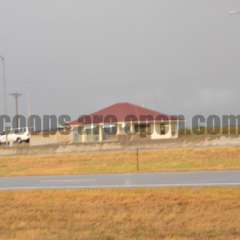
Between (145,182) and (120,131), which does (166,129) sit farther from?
(145,182)

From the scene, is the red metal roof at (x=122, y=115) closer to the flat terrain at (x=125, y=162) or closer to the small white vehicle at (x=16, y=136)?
the small white vehicle at (x=16, y=136)

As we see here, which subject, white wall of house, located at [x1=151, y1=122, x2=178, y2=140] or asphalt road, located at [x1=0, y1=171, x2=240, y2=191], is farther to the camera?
white wall of house, located at [x1=151, y1=122, x2=178, y2=140]

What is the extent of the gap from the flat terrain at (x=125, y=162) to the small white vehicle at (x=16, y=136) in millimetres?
36374

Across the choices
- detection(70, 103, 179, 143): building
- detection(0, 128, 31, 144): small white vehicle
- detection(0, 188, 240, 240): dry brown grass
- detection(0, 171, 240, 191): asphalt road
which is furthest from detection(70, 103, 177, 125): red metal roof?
detection(0, 188, 240, 240): dry brown grass

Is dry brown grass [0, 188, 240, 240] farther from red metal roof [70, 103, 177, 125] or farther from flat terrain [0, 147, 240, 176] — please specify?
red metal roof [70, 103, 177, 125]

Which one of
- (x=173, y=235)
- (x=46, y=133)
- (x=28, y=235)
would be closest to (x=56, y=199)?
(x=28, y=235)

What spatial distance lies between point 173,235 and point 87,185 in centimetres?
1019

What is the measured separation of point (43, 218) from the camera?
58.2 feet

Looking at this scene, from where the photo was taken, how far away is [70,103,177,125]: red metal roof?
7749 centimetres

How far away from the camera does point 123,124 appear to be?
253 feet

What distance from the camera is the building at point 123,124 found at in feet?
246

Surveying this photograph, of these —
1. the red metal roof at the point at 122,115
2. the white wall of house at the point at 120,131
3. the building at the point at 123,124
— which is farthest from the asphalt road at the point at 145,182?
the red metal roof at the point at 122,115

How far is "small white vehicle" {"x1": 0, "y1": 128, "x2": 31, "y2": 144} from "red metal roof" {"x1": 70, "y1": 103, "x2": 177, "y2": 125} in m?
5.47

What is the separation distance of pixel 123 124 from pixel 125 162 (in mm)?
40847
